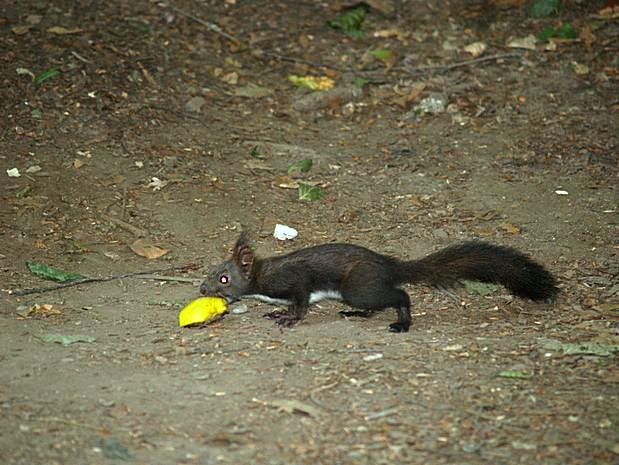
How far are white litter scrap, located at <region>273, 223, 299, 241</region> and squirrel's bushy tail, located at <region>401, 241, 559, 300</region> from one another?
63.7 inches

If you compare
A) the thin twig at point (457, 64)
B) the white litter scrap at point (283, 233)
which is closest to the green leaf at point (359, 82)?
the thin twig at point (457, 64)

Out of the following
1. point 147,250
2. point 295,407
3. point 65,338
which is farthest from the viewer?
point 147,250

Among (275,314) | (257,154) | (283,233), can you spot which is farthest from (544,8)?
(275,314)

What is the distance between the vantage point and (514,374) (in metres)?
5.84

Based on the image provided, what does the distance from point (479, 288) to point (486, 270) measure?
0.50m

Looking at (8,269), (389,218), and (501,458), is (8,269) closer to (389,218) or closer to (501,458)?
(389,218)

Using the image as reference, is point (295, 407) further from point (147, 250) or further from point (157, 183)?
point (157, 183)

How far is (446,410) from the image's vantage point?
540 cm

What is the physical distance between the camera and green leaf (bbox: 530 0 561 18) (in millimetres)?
12094

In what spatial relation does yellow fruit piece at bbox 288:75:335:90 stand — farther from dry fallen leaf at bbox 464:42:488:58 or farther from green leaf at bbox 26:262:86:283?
green leaf at bbox 26:262:86:283

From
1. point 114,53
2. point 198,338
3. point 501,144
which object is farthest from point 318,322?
point 114,53

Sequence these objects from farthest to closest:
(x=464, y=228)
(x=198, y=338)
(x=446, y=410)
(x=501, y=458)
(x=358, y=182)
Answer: (x=358, y=182) → (x=464, y=228) → (x=198, y=338) → (x=446, y=410) → (x=501, y=458)

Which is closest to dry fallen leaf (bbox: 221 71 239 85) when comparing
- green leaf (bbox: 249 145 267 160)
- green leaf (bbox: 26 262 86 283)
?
green leaf (bbox: 249 145 267 160)

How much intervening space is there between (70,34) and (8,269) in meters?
4.08
